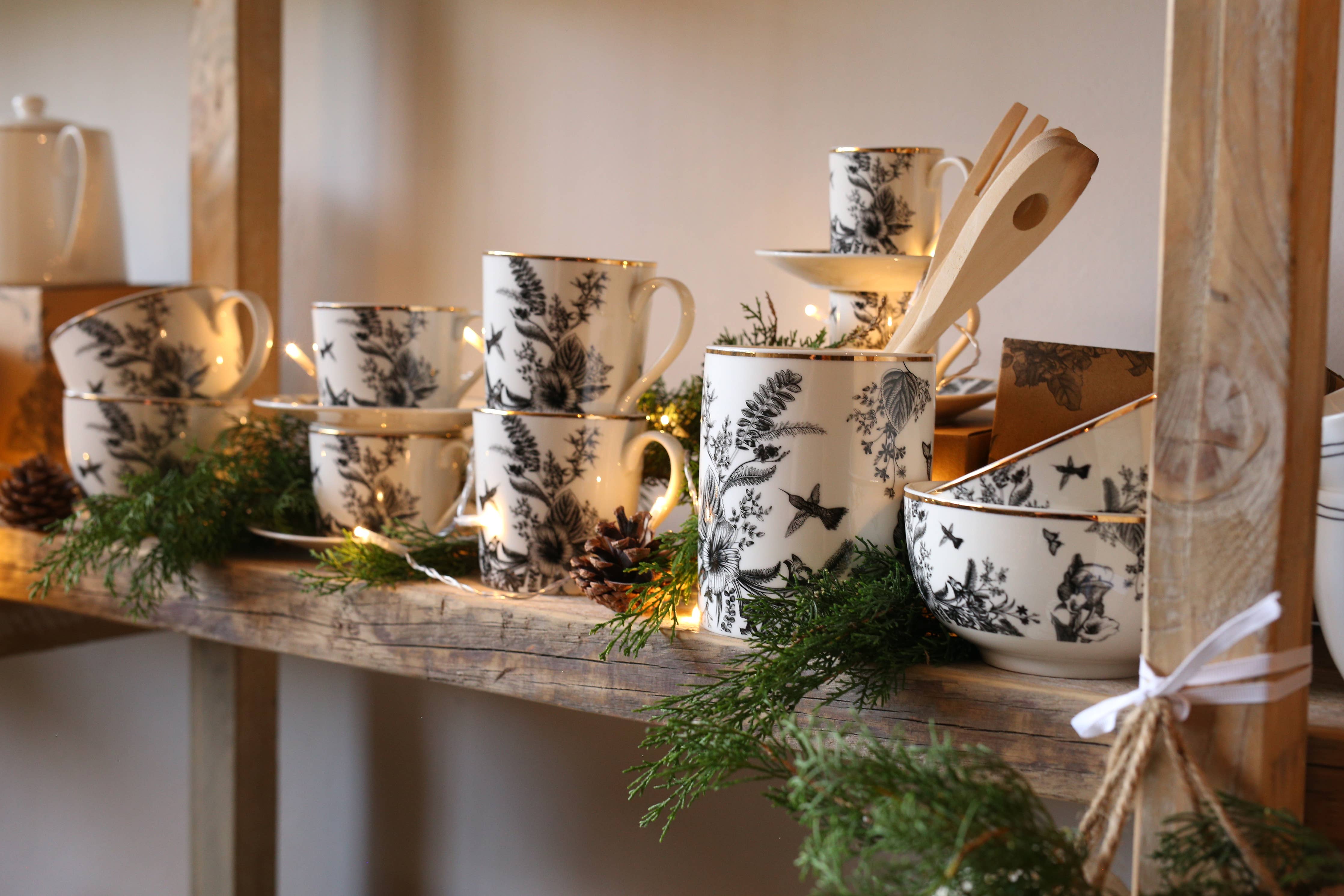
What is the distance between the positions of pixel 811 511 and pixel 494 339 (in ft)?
0.81

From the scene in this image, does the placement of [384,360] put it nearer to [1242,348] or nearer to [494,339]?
[494,339]

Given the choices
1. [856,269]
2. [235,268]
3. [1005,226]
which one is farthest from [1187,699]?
[235,268]

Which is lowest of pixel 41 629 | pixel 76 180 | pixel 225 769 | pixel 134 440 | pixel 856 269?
pixel 225 769

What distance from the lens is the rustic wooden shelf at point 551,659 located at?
47cm

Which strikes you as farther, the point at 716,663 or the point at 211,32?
the point at 211,32

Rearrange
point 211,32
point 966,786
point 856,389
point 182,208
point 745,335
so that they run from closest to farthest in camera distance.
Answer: point 966,786 → point 856,389 → point 745,335 → point 211,32 → point 182,208

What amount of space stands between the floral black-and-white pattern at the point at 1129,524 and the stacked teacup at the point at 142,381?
652 millimetres

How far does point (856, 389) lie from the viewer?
0.52 meters

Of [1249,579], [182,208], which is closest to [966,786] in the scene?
[1249,579]

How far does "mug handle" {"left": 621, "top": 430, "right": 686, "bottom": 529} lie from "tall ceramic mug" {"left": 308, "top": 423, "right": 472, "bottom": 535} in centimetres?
17

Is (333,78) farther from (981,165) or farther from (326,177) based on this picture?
(981,165)

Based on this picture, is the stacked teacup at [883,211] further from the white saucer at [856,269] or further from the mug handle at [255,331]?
the mug handle at [255,331]

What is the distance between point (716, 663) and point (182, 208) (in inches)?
40.4

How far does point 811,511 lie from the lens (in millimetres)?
528
